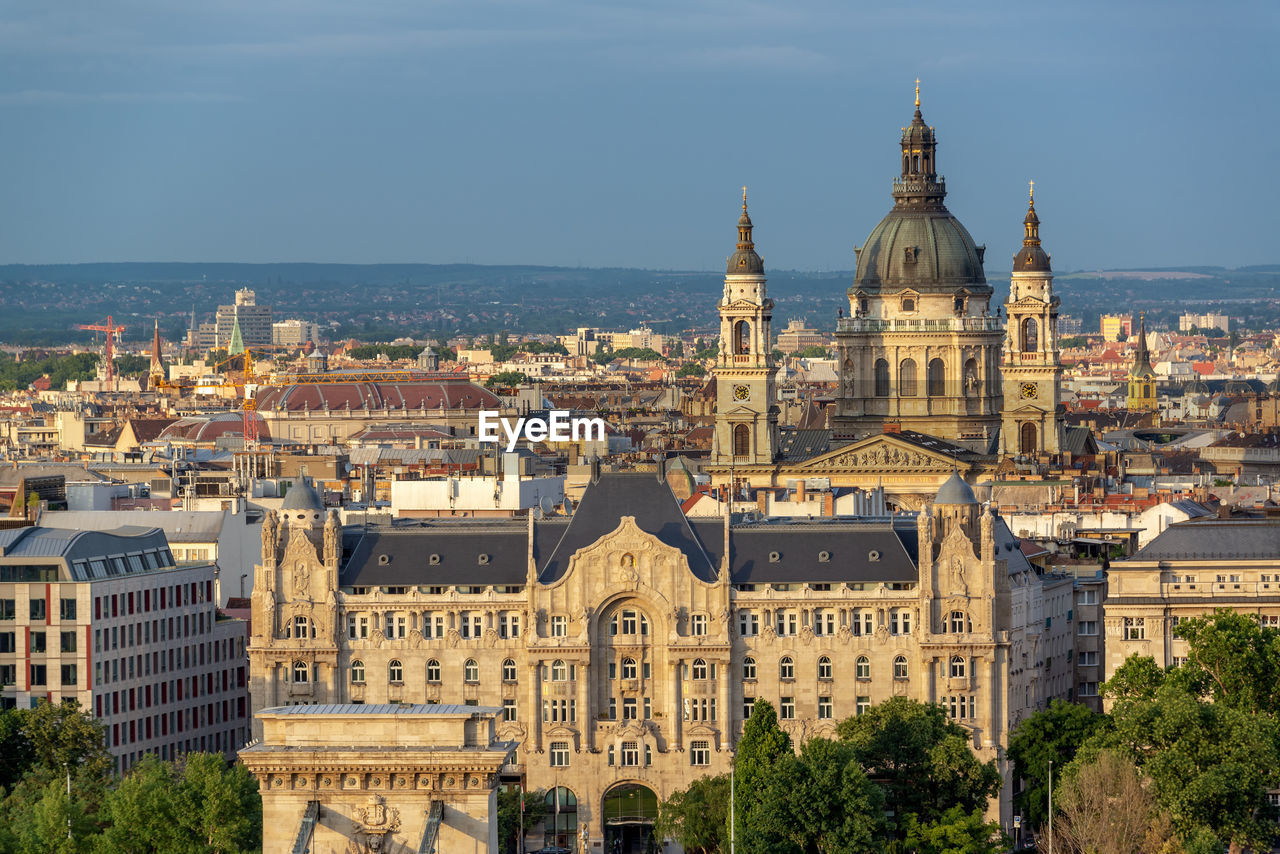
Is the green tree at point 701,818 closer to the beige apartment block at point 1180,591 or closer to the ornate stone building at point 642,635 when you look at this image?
the ornate stone building at point 642,635

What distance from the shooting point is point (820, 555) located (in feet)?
495

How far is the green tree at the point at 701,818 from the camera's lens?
134 meters

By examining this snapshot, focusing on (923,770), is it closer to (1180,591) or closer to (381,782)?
(1180,591)

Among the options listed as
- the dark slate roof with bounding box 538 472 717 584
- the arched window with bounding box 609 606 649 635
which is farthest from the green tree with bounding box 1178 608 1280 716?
the arched window with bounding box 609 606 649 635

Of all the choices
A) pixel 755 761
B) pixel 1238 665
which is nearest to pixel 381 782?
pixel 755 761

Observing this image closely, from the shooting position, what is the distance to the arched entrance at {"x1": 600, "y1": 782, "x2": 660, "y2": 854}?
147625 millimetres

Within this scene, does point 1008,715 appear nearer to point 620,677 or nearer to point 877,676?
point 877,676

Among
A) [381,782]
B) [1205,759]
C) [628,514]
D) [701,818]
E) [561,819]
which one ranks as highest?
[628,514]

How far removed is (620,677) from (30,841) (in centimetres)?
3867

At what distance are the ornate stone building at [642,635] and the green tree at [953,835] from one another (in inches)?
679

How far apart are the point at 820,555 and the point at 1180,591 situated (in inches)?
754

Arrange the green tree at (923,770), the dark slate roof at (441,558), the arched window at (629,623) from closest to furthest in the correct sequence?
1. the green tree at (923,770)
2. the arched window at (629,623)
3. the dark slate roof at (441,558)

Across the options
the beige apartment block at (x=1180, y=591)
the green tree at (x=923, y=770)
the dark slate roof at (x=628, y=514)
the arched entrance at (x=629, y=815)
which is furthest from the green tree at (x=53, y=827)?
the beige apartment block at (x=1180, y=591)

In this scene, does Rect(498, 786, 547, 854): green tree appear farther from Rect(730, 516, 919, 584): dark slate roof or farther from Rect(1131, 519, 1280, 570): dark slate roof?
Rect(1131, 519, 1280, 570): dark slate roof
